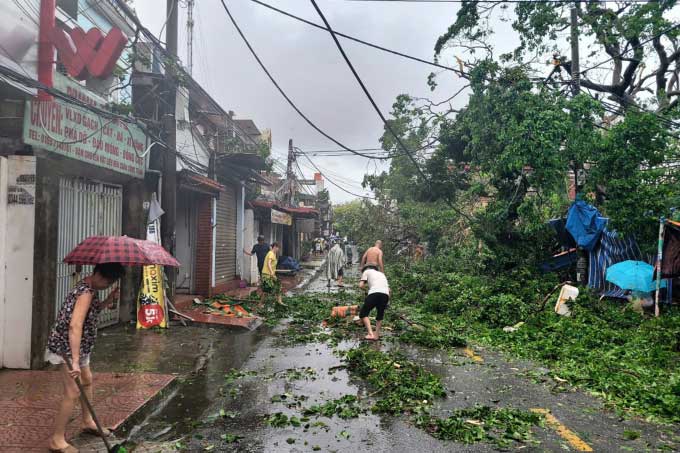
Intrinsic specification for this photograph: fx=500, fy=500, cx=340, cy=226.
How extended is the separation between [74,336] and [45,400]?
200cm

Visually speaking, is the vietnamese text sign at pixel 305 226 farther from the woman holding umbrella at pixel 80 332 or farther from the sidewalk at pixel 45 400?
the woman holding umbrella at pixel 80 332

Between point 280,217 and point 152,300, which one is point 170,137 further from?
point 280,217

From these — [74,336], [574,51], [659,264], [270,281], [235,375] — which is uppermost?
[574,51]

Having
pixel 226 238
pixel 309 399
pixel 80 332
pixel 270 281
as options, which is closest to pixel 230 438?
pixel 309 399

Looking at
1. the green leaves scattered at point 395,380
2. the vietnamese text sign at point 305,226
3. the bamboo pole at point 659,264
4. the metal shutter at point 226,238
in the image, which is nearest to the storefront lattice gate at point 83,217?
the green leaves scattered at point 395,380

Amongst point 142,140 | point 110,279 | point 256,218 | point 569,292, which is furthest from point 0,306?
point 256,218

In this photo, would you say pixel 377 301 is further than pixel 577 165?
No

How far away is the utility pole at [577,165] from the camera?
13.4 m

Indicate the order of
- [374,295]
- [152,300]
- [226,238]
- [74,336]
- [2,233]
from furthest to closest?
[226,238] < [152,300] < [374,295] < [2,233] < [74,336]

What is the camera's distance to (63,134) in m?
7.57

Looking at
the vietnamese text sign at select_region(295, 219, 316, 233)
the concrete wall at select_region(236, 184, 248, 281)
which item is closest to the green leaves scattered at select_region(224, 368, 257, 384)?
the concrete wall at select_region(236, 184, 248, 281)

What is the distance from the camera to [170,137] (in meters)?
10.1

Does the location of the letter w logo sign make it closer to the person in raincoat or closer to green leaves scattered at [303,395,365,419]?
green leaves scattered at [303,395,365,419]

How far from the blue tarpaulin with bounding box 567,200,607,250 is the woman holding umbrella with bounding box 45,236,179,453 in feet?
39.5
